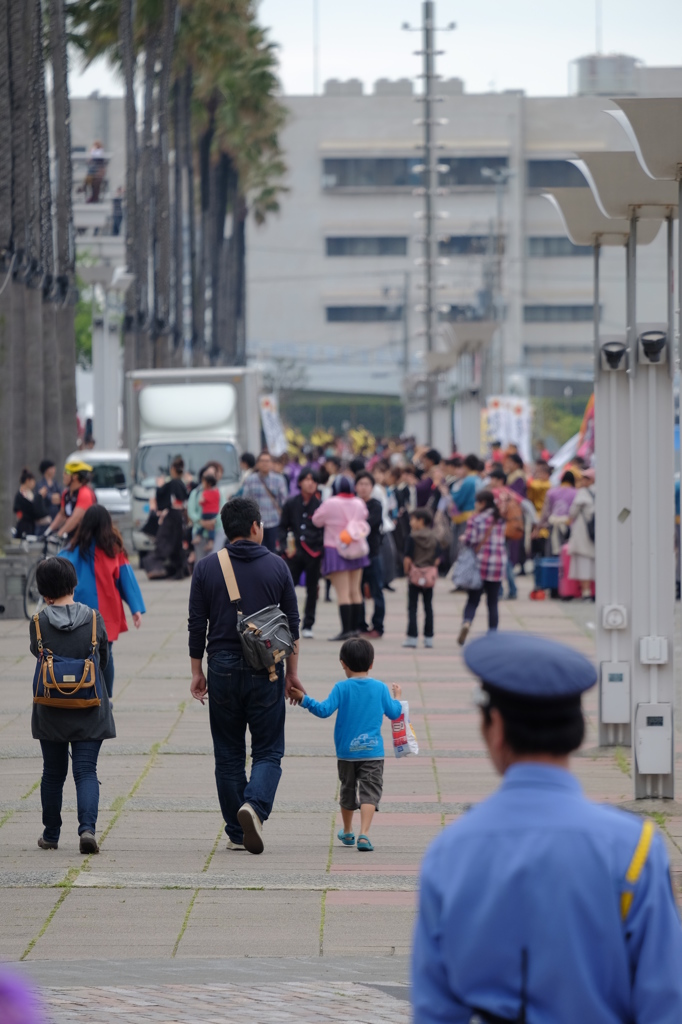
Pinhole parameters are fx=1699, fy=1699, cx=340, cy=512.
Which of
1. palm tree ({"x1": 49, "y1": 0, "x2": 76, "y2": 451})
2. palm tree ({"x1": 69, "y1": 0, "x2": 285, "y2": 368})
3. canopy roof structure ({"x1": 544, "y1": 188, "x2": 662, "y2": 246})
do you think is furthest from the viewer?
palm tree ({"x1": 69, "y1": 0, "x2": 285, "y2": 368})

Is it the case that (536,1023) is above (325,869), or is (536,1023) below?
above

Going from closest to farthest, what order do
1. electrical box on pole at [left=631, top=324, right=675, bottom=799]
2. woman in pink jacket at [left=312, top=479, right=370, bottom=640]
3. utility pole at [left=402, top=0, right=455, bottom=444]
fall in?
1. electrical box on pole at [left=631, top=324, right=675, bottom=799]
2. woman in pink jacket at [left=312, top=479, right=370, bottom=640]
3. utility pole at [left=402, top=0, right=455, bottom=444]

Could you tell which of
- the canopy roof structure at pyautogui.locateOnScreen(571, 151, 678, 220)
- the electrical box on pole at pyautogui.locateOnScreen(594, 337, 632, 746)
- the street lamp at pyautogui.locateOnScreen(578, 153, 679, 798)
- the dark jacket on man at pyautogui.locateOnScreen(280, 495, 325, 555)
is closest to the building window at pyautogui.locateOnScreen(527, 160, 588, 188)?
the dark jacket on man at pyautogui.locateOnScreen(280, 495, 325, 555)

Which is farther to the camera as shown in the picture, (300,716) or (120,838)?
(300,716)

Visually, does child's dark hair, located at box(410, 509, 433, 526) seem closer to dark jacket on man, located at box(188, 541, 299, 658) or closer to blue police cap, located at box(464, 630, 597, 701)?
dark jacket on man, located at box(188, 541, 299, 658)

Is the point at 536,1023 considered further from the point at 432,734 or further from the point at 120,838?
the point at 432,734

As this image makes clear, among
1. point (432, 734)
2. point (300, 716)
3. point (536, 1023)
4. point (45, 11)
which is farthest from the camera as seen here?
point (45, 11)

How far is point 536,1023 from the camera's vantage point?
8.00 feet

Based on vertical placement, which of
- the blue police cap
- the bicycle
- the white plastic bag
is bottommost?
the bicycle

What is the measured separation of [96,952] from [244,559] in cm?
218

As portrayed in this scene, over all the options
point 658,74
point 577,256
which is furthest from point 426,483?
point 658,74

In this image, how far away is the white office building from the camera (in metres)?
111

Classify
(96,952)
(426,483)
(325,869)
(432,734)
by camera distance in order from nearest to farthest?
(96,952) → (325,869) → (432,734) → (426,483)

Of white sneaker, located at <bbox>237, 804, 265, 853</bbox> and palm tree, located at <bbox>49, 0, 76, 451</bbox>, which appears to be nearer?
white sneaker, located at <bbox>237, 804, 265, 853</bbox>
